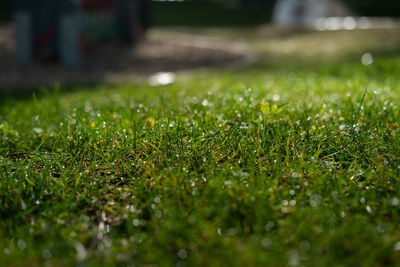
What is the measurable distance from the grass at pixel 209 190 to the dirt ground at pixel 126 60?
23.1 feet

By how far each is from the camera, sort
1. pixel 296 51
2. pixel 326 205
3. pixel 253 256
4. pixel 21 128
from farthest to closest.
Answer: pixel 296 51
pixel 21 128
pixel 326 205
pixel 253 256

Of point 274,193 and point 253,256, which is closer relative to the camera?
point 253,256

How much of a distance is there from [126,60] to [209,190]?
11099 mm

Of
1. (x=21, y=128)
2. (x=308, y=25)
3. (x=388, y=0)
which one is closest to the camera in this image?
(x=21, y=128)

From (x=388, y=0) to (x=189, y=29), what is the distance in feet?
44.2

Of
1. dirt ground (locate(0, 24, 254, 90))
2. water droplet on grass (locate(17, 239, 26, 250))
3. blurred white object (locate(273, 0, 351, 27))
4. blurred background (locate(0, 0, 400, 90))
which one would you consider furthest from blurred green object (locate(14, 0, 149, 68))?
blurred white object (locate(273, 0, 351, 27))

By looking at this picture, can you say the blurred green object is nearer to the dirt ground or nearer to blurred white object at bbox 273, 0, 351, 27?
the dirt ground

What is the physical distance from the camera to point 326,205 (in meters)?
1.88

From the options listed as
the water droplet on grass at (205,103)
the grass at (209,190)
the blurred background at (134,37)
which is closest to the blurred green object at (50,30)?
the blurred background at (134,37)

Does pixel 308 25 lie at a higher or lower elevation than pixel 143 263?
lower

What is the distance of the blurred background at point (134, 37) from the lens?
35.0 feet

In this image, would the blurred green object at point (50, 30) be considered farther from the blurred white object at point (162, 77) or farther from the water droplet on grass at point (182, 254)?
the water droplet on grass at point (182, 254)

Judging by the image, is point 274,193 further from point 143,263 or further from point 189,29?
point 189,29

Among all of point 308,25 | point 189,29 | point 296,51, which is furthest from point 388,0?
point 296,51
